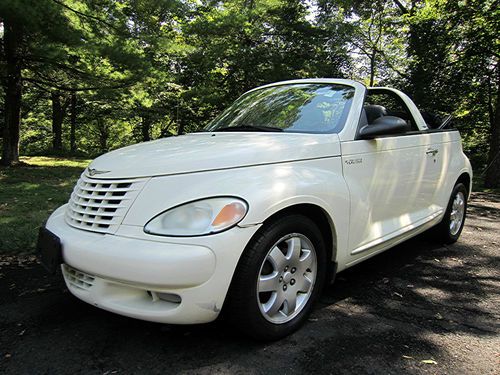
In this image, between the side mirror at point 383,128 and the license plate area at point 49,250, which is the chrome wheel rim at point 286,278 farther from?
the license plate area at point 49,250

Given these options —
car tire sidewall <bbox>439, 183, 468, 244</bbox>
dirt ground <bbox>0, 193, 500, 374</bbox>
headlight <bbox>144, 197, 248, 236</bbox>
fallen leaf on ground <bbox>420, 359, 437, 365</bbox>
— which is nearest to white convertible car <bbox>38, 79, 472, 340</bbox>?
headlight <bbox>144, 197, 248, 236</bbox>

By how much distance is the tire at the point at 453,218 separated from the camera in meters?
4.41

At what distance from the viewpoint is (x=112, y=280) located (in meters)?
2.13

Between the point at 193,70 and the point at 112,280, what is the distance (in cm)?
1697

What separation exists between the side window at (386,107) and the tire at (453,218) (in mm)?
993

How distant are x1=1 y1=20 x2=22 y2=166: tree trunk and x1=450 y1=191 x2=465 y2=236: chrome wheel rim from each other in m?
10.5

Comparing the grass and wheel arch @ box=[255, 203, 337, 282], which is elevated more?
wheel arch @ box=[255, 203, 337, 282]

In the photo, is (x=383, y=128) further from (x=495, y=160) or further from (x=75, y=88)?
(x=75, y=88)

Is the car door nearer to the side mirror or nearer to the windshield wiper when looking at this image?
the side mirror

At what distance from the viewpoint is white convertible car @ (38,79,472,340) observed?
2072 millimetres

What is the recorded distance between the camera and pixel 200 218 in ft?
6.97

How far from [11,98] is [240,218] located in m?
11.9

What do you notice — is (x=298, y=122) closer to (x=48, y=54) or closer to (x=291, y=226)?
(x=291, y=226)

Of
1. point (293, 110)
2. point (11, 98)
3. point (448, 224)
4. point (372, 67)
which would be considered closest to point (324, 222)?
point (293, 110)
